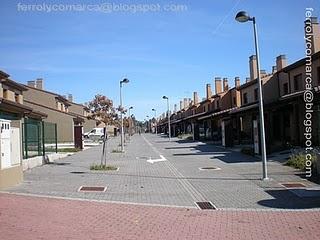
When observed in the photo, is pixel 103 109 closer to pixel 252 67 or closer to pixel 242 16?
pixel 252 67

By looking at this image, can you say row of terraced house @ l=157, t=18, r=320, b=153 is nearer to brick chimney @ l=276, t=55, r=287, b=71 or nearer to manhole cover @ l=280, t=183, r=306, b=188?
brick chimney @ l=276, t=55, r=287, b=71

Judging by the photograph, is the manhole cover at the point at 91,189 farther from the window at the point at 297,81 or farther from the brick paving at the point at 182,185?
the window at the point at 297,81

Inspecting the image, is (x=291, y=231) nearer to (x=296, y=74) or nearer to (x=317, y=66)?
(x=317, y=66)

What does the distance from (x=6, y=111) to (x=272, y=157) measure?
1350 centimetres

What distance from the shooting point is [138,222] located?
949 centimetres

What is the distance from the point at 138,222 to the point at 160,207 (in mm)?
1982

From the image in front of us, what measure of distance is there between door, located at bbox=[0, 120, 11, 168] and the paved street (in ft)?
3.07

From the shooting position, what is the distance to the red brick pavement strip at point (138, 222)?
8.25 meters

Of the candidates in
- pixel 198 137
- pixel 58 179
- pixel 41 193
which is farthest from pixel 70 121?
pixel 41 193

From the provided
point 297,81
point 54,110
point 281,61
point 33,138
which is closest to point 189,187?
point 33,138

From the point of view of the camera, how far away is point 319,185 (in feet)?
47.6

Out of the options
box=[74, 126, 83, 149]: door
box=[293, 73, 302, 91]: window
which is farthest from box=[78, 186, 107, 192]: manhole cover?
box=[74, 126, 83, 149]: door

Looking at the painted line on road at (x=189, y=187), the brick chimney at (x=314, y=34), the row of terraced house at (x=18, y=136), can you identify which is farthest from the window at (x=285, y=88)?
the row of terraced house at (x=18, y=136)

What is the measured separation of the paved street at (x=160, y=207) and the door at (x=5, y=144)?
94 cm
